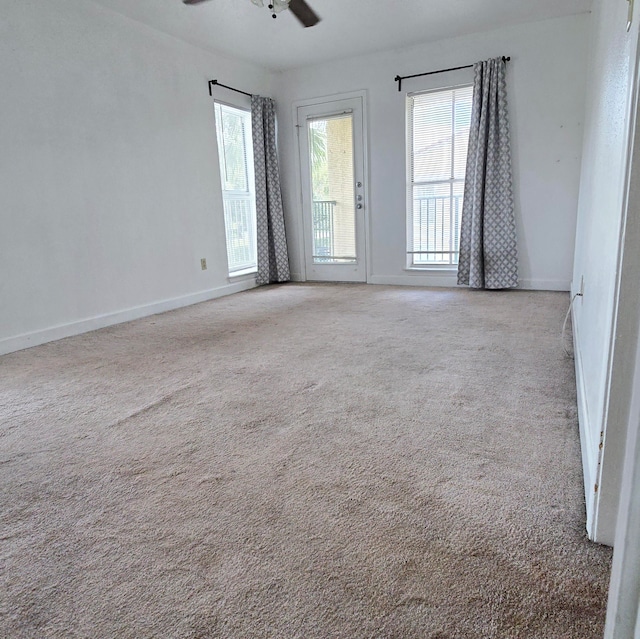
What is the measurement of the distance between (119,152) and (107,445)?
280 centimetres

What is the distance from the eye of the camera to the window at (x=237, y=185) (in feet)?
15.8

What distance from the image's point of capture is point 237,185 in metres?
5.03

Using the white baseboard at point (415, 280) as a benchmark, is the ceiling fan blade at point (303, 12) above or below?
above

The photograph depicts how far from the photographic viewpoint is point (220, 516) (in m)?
1.22

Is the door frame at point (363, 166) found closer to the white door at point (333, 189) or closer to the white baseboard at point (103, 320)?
the white door at point (333, 189)

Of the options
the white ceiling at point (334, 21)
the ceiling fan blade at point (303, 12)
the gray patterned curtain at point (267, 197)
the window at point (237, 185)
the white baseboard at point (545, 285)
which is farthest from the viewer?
the gray patterned curtain at point (267, 197)

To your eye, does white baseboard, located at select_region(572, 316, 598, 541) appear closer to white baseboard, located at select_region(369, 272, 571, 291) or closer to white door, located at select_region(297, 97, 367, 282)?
white baseboard, located at select_region(369, 272, 571, 291)

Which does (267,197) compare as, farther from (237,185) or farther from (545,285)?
(545,285)

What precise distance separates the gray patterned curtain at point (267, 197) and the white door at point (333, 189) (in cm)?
33

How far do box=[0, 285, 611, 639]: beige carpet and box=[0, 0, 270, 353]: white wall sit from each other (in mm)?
930

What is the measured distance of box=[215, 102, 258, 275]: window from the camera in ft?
15.8

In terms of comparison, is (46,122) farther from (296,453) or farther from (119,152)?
(296,453)

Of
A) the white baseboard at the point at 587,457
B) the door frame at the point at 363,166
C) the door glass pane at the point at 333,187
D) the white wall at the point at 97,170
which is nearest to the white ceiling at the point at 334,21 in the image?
the white wall at the point at 97,170

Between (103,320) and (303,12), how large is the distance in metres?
2.66
